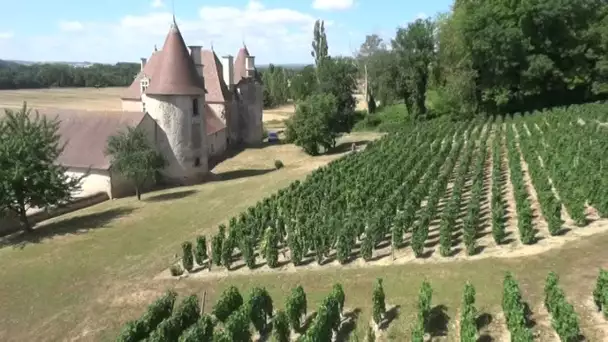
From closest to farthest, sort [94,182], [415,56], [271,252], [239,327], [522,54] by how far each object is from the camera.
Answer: [239,327] → [271,252] → [94,182] → [522,54] → [415,56]

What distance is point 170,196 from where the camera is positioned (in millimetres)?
32031

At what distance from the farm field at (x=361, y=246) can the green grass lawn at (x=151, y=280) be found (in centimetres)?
6

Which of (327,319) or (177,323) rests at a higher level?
(327,319)

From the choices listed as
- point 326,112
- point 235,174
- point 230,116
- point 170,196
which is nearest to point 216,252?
point 170,196

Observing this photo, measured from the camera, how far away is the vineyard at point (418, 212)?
18.3 m

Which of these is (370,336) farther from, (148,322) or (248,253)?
(248,253)

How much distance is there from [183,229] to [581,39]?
4815cm

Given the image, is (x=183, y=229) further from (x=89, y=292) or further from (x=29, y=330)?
(x=29, y=330)

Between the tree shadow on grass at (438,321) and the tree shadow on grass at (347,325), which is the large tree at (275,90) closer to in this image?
the tree shadow on grass at (347,325)

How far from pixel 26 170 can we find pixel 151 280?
445 inches

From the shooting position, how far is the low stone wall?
2806 cm

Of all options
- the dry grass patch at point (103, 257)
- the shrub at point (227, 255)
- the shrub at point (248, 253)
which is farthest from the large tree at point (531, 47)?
the shrub at point (227, 255)

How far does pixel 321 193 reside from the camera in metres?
25.9

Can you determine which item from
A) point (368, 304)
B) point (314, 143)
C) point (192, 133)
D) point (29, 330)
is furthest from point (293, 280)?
point (314, 143)
